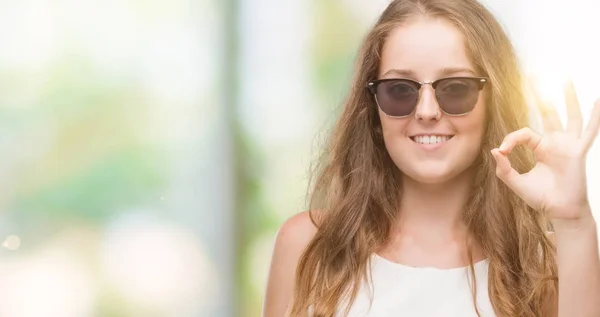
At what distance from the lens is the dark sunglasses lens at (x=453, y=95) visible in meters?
2.08

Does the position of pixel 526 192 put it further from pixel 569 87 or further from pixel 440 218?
pixel 440 218

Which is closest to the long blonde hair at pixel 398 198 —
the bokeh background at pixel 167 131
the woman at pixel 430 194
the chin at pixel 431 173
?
the woman at pixel 430 194

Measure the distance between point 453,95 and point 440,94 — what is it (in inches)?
1.1

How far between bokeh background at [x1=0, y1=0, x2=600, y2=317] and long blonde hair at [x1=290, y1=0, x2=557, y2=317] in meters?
1.02

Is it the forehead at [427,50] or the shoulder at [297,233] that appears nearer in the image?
the forehead at [427,50]

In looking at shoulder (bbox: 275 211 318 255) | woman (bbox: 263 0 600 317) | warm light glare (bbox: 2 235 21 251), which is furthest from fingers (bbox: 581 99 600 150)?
warm light glare (bbox: 2 235 21 251)

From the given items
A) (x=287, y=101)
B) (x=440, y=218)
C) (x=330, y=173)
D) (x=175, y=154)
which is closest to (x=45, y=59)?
(x=175, y=154)

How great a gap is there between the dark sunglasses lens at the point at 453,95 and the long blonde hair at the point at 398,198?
0.30ft

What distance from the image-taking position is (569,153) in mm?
1793

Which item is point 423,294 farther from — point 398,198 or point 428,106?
point 428,106

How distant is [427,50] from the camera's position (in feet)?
7.01

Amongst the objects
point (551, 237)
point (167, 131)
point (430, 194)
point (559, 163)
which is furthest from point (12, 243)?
point (559, 163)

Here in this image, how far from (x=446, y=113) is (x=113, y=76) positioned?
69.2 inches

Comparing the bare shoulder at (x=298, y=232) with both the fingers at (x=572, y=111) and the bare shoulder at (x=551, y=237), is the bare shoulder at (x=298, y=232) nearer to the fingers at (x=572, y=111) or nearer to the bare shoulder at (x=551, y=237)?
A: the bare shoulder at (x=551, y=237)
